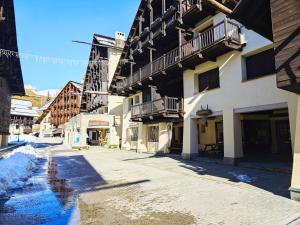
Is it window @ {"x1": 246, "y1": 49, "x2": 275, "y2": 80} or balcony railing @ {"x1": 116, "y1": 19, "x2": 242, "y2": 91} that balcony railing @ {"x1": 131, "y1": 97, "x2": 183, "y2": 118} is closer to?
balcony railing @ {"x1": 116, "y1": 19, "x2": 242, "y2": 91}

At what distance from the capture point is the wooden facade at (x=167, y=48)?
14406mm

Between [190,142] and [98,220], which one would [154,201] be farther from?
[190,142]

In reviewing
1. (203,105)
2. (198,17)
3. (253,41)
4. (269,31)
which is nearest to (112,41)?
(198,17)

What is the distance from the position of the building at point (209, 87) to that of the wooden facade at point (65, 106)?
149ft

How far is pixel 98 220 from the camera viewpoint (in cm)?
554

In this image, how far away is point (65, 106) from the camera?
73.3m

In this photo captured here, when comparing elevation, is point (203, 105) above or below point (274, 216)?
above

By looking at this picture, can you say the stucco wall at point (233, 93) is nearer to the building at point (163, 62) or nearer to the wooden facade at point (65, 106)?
the building at point (163, 62)

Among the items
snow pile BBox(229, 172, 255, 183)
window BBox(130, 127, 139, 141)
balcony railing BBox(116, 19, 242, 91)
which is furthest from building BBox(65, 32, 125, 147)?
snow pile BBox(229, 172, 255, 183)

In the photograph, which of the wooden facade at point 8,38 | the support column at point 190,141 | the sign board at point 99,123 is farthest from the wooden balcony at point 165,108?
the sign board at point 99,123

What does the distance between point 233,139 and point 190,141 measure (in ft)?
12.8

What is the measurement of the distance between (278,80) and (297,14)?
1787 millimetres

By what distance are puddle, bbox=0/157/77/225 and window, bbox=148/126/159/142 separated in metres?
13.2

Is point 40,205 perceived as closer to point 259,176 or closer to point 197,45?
point 259,176
